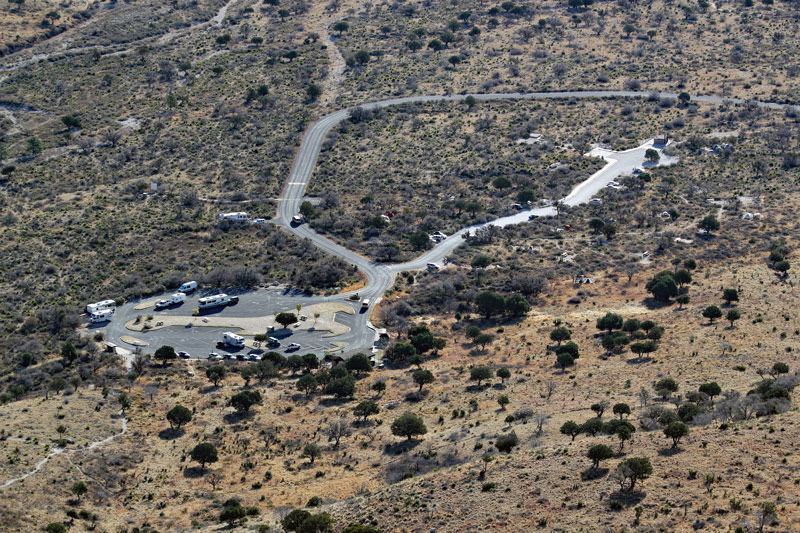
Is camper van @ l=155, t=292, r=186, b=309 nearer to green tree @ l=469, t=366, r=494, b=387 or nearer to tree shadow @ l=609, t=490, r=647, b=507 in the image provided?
green tree @ l=469, t=366, r=494, b=387

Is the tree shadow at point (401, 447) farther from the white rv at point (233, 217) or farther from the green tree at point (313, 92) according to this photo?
the green tree at point (313, 92)

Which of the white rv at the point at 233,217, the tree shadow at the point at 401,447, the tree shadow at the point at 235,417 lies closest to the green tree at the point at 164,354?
the tree shadow at the point at 235,417

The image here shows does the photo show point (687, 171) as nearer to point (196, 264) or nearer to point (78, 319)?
point (196, 264)

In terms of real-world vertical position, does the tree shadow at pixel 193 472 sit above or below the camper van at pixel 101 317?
above

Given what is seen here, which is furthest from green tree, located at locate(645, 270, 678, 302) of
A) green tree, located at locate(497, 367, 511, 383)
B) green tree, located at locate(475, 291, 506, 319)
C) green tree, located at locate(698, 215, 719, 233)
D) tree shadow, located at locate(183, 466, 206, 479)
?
tree shadow, located at locate(183, 466, 206, 479)

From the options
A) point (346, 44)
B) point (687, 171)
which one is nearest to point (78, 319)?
point (687, 171)
